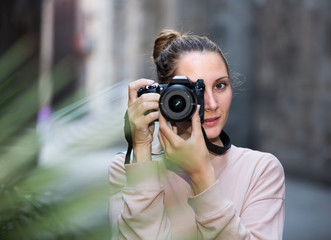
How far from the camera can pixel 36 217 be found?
84cm

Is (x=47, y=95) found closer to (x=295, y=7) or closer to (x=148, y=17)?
(x=295, y=7)

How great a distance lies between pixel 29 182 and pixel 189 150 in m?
0.55

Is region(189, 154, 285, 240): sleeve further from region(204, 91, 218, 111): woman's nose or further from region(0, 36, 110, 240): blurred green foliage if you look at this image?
region(0, 36, 110, 240): blurred green foliage

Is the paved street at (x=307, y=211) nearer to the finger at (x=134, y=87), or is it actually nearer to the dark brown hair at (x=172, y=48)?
the dark brown hair at (x=172, y=48)

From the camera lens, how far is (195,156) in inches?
53.2

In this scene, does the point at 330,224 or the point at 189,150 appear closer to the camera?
the point at 189,150

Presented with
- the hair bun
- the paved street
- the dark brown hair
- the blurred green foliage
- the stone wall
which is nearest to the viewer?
the blurred green foliage

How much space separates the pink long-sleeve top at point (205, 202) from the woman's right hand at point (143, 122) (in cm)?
5

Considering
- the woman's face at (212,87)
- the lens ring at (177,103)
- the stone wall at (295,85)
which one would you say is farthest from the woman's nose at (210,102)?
the stone wall at (295,85)

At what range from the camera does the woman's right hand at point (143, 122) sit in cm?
148

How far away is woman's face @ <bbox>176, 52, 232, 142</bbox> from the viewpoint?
1.57 metres

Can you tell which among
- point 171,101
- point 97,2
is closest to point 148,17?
point 97,2

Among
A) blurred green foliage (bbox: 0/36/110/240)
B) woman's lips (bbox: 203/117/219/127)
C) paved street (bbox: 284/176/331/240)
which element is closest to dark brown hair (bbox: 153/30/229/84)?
woman's lips (bbox: 203/117/219/127)

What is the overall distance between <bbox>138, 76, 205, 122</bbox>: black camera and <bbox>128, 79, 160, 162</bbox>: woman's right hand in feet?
0.15
